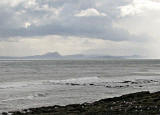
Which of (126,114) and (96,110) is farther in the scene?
(96,110)

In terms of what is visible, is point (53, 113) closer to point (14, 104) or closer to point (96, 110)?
point (96, 110)

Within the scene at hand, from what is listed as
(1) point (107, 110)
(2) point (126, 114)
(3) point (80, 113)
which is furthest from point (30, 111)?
(2) point (126, 114)

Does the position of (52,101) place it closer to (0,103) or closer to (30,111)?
(0,103)

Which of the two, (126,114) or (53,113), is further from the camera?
(53,113)

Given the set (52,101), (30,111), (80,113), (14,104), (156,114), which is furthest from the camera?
(52,101)

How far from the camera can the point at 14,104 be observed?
27484 millimetres

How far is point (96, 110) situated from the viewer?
19.8m

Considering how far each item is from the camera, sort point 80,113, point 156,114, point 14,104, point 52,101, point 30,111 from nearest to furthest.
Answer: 1. point 156,114
2. point 80,113
3. point 30,111
4. point 14,104
5. point 52,101

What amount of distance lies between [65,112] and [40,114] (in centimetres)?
175

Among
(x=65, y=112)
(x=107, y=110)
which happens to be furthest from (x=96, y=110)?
(x=65, y=112)

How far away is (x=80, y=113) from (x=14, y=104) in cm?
1028

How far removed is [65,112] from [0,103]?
10.8 metres

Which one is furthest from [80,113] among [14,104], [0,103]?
[0,103]

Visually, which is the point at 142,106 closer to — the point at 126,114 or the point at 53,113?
the point at 126,114
